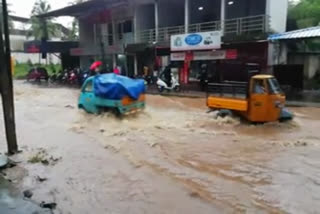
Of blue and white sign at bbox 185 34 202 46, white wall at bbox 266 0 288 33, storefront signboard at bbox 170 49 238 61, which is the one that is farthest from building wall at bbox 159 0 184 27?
white wall at bbox 266 0 288 33

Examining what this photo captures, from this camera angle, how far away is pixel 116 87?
12.9 m

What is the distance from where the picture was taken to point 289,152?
9.16 metres

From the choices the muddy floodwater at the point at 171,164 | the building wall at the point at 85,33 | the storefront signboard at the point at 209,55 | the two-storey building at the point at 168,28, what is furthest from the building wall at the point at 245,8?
the building wall at the point at 85,33

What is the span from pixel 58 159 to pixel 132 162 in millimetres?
1805

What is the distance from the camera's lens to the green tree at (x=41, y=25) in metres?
47.0

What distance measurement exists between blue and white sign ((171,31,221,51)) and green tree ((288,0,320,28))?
716 centimetres

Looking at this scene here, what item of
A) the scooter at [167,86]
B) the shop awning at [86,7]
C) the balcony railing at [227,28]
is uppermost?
the shop awning at [86,7]

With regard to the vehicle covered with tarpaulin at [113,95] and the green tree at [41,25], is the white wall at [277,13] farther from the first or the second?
the green tree at [41,25]

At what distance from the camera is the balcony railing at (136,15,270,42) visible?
66.0 feet

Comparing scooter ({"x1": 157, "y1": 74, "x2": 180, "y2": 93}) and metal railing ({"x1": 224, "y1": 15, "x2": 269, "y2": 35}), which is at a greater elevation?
metal railing ({"x1": 224, "y1": 15, "x2": 269, "y2": 35})

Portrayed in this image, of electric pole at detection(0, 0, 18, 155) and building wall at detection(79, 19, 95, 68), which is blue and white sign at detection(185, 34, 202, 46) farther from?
building wall at detection(79, 19, 95, 68)

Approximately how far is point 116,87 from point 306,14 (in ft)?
53.5

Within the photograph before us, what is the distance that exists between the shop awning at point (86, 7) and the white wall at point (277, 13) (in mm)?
10961

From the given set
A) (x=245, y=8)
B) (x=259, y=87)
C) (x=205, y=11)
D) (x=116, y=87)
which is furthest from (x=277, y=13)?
(x=116, y=87)
